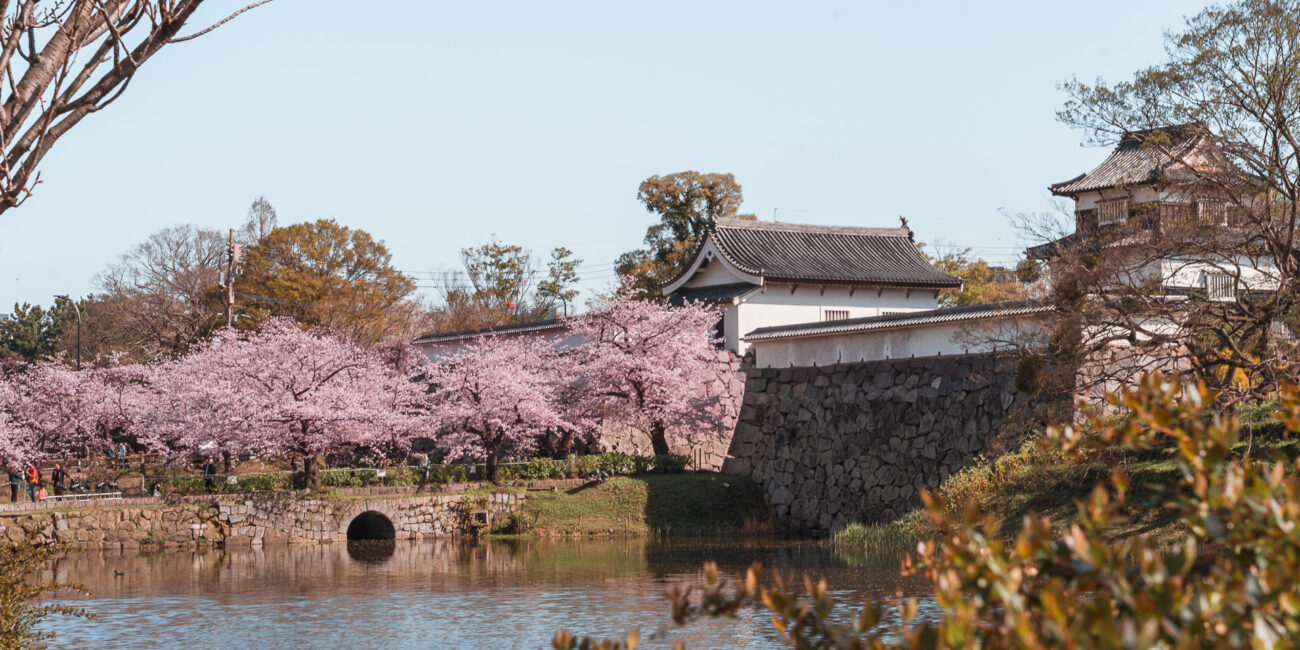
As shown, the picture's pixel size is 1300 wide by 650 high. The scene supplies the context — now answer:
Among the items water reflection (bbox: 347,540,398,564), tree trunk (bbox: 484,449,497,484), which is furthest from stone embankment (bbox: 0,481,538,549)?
tree trunk (bbox: 484,449,497,484)

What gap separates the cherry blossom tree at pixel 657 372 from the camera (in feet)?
96.9

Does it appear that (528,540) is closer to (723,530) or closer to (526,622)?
(723,530)

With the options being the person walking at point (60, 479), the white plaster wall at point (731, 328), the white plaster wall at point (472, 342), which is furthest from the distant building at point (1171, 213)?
the person walking at point (60, 479)

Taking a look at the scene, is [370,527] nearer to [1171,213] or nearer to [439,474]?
[439,474]

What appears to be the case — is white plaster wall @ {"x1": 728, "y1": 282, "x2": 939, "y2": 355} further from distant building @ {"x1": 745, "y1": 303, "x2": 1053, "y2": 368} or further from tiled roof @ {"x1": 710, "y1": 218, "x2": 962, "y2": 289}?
distant building @ {"x1": 745, "y1": 303, "x2": 1053, "y2": 368}

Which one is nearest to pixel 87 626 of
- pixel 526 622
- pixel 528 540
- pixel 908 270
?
pixel 526 622

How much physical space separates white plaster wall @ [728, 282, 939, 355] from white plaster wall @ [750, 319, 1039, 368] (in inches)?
90.0

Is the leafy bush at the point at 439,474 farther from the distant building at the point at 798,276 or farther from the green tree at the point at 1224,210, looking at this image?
the green tree at the point at 1224,210

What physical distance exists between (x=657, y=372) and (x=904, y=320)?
6.90m

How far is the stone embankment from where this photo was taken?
25.2m

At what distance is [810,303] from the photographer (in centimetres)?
3278

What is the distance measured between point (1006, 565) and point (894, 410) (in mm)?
21650

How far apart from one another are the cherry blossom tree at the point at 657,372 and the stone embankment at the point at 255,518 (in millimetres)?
2762

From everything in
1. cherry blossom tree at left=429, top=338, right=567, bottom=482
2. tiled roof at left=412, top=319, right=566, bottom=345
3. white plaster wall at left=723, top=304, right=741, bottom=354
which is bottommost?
cherry blossom tree at left=429, top=338, right=567, bottom=482
